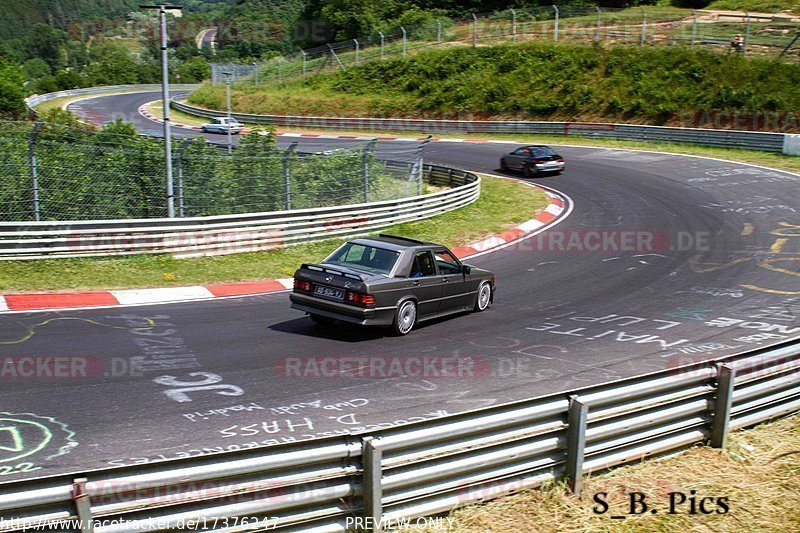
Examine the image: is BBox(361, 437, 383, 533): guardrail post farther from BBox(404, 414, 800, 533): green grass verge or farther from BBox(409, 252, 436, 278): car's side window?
BBox(409, 252, 436, 278): car's side window

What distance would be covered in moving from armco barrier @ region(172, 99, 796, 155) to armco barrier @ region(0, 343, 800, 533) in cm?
3085

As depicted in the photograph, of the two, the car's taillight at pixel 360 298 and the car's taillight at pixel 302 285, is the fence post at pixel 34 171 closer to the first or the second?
the car's taillight at pixel 302 285

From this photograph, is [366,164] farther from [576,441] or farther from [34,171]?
[576,441]

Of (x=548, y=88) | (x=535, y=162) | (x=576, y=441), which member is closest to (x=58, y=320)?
(x=576, y=441)

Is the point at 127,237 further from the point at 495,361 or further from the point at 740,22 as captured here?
the point at 740,22

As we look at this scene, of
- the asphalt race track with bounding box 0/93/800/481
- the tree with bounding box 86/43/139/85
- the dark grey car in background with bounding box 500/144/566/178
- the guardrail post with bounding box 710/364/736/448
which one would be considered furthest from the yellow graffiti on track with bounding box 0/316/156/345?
the tree with bounding box 86/43/139/85

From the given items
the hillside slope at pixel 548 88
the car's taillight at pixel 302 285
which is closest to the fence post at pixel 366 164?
the car's taillight at pixel 302 285

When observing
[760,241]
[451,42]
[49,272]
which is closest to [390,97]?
[451,42]

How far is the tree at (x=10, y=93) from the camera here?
45219 mm

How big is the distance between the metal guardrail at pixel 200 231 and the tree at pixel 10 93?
32262 millimetres

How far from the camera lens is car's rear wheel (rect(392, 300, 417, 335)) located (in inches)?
467

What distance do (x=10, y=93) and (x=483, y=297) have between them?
43.0 m

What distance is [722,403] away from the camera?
7.20 m

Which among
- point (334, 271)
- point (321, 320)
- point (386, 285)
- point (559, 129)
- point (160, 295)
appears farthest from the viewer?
point (559, 129)
